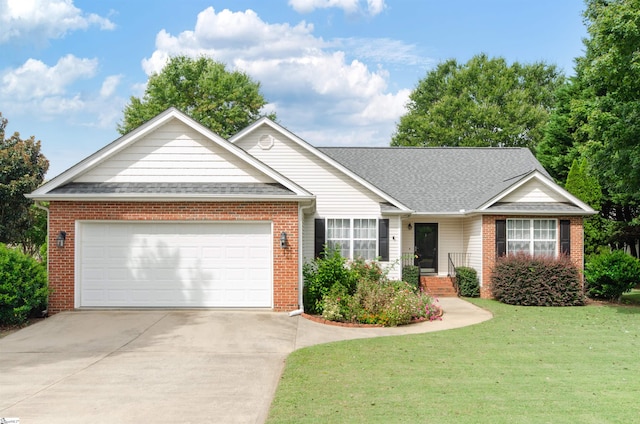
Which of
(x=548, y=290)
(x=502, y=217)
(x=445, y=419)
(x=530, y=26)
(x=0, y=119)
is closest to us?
(x=445, y=419)

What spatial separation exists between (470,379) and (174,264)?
835 cm

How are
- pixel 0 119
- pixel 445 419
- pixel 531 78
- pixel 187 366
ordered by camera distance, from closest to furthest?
pixel 445 419
pixel 187 366
pixel 0 119
pixel 531 78

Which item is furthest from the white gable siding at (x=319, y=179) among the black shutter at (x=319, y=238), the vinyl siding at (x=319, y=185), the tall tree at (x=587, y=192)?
the tall tree at (x=587, y=192)

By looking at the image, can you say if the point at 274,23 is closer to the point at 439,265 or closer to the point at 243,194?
the point at 243,194

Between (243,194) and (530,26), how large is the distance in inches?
554

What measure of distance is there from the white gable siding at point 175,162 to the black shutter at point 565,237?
36.9ft

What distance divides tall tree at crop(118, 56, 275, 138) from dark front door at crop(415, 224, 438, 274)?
22.0m

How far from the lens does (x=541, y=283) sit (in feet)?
54.8

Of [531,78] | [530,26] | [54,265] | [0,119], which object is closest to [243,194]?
[54,265]

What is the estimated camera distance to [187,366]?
845 centimetres

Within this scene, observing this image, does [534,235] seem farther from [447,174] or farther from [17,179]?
[17,179]

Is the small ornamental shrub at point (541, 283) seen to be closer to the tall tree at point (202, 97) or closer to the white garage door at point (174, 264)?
the white garage door at point (174, 264)

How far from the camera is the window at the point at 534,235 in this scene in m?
18.3

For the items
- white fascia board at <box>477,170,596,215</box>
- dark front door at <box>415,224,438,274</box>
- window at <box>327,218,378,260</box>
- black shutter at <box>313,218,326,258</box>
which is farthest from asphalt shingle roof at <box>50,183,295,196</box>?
dark front door at <box>415,224,438,274</box>
